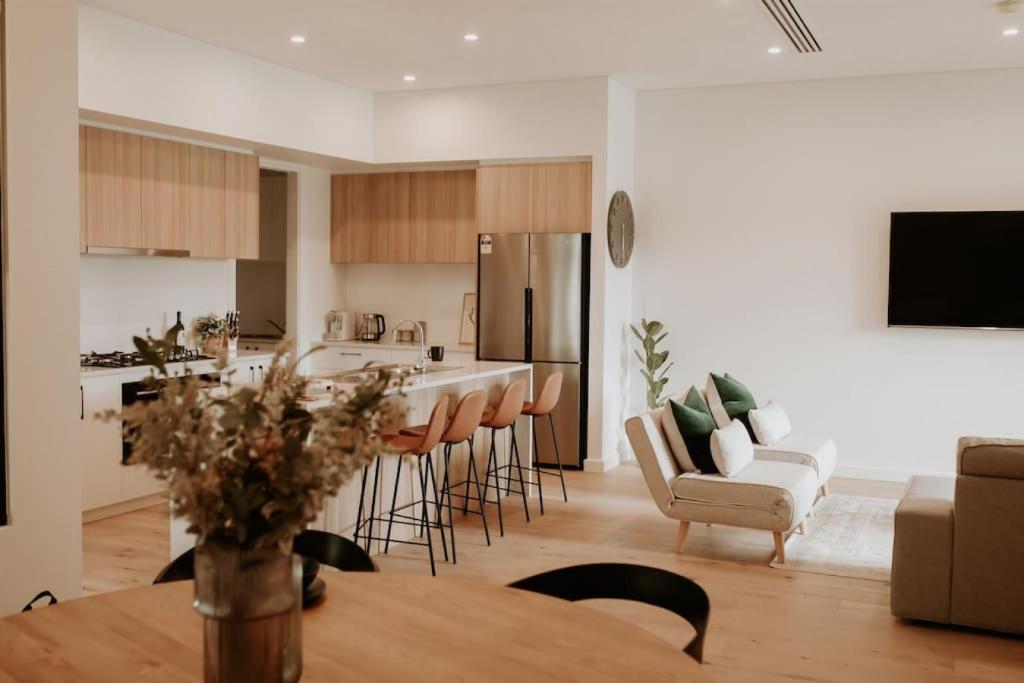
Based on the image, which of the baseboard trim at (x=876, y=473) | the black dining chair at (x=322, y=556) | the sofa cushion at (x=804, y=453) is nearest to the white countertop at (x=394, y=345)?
the sofa cushion at (x=804, y=453)

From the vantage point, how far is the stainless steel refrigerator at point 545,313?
7500 millimetres

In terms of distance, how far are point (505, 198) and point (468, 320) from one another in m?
1.28

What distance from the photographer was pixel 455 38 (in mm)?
6270

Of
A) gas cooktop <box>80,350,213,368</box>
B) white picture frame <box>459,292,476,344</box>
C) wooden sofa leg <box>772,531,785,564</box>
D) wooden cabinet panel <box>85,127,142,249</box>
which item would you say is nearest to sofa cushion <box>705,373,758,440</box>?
wooden sofa leg <box>772,531,785,564</box>

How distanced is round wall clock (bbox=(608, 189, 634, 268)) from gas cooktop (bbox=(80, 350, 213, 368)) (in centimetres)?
307

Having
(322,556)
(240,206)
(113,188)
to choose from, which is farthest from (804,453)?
(113,188)

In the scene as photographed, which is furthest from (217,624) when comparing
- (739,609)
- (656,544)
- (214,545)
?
(656,544)

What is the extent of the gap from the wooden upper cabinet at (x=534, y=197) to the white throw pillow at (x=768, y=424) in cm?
204

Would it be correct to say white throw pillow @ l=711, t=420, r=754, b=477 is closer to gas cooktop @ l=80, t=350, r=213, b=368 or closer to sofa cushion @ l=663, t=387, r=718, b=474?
sofa cushion @ l=663, t=387, r=718, b=474

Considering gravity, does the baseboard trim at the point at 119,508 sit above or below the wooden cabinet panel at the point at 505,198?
below

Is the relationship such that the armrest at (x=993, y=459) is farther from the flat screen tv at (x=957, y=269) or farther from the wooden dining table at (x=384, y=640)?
the flat screen tv at (x=957, y=269)

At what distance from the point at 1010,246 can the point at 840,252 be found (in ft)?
3.74

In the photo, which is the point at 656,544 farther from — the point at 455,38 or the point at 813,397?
the point at 455,38

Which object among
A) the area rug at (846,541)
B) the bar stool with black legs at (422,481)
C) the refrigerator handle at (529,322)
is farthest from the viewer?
the refrigerator handle at (529,322)
